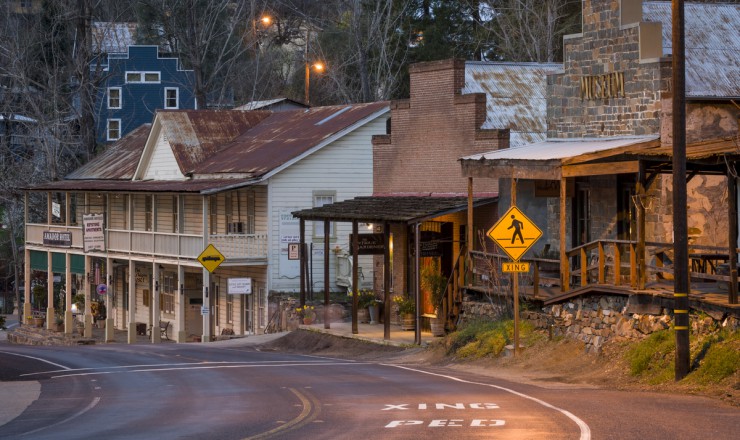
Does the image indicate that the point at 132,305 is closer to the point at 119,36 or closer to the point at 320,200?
the point at 320,200

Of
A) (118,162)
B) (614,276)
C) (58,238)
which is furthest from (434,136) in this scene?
(118,162)

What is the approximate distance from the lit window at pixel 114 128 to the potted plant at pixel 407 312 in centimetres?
4857

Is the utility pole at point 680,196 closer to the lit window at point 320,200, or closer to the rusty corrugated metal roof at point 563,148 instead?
the rusty corrugated metal roof at point 563,148

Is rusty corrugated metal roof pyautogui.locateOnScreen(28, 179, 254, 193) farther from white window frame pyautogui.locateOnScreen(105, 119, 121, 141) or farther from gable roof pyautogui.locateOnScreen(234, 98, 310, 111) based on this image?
white window frame pyautogui.locateOnScreen(105, 119, 121, 141)

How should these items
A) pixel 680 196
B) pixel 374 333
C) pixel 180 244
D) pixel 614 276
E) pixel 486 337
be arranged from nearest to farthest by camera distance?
pixel 680 196, pixel 614 276, pixel 486 337, pixel 374 333, pixel 180 244

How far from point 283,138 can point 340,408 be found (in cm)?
3134

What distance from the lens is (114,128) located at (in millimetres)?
83188

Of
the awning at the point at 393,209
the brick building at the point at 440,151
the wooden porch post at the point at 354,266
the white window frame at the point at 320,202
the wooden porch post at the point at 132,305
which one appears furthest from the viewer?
the wooden porch post at the point at 132,305

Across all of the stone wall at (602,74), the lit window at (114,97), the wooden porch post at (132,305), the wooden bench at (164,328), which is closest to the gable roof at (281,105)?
the wooden bench at (164,328)

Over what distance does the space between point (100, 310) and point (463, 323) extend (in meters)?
32.3

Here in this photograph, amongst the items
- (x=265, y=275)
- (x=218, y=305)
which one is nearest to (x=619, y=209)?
(x=265, y=275)

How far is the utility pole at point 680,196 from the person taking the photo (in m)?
21.1

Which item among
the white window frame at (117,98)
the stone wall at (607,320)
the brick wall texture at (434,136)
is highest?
the white window frame at (117,98)

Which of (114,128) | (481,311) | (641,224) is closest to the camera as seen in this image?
(641,224)
